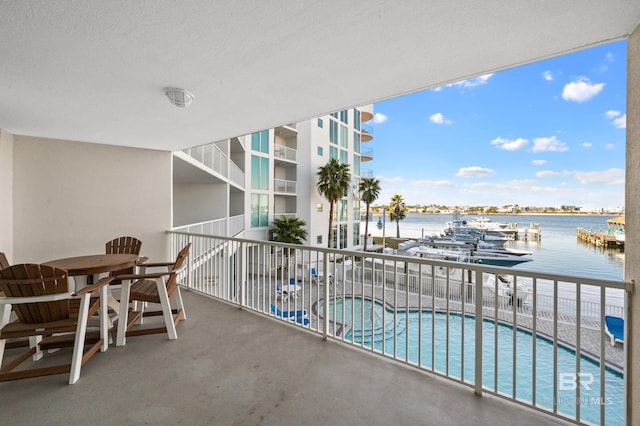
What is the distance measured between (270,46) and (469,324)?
29.1ft

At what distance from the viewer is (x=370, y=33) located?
1.67 m

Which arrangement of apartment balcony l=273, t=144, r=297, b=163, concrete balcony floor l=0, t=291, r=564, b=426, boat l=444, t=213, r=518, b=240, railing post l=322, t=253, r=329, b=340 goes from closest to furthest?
concrete balcony floor l=0, t=291, r=564, b=426 → railing post l=322, t=253, r=329, b=340 → apartment balcony l=273, t=144, r=297, b=163 → boat l=444, t=213, r=518, b=240

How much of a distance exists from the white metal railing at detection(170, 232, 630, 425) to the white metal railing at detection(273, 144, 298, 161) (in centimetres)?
958

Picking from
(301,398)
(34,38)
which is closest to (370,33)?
(34,38)

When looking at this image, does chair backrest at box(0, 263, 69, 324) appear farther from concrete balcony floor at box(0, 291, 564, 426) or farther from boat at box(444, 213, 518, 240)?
boat at box(444, 213, 518, 240)

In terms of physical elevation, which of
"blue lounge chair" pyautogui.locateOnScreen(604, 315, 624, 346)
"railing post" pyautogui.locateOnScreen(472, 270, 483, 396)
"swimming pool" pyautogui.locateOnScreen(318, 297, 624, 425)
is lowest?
"swimming pool" pyautogui.locateOnScreen(318, 297, 624, 425)

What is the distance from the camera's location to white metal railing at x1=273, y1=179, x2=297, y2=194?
52.7ft

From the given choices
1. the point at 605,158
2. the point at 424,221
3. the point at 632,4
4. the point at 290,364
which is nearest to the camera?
the point at 632,4

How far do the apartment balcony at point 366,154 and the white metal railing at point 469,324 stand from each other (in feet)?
49.7

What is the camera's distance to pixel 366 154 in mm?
23625

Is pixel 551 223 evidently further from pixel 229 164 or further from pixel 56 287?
pixel 56 287

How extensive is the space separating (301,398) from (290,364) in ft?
1.57

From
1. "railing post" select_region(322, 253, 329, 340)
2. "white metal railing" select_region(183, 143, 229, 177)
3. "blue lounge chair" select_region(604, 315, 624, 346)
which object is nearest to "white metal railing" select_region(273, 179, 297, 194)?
"white metal railing" select_region(183, 143, 229, 177)

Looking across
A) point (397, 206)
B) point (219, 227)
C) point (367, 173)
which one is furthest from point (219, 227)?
point (397, 206)
